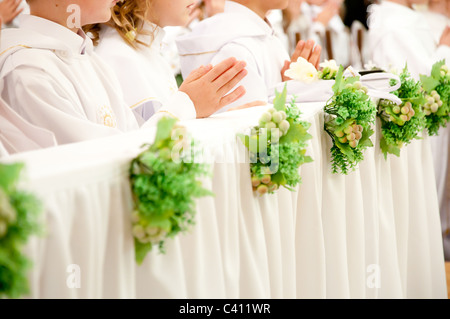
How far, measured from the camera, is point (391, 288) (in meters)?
2.50

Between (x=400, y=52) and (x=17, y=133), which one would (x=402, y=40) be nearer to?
(x=400, y=52)

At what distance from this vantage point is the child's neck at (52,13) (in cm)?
192

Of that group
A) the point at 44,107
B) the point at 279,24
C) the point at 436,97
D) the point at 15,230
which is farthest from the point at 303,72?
the point at 279,24

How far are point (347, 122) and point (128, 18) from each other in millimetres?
1020

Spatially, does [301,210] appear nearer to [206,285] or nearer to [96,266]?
[206,285]

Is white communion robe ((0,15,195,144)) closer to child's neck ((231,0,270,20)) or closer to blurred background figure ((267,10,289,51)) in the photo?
child's neck ((231,0,270,20))

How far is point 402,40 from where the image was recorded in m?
4.66

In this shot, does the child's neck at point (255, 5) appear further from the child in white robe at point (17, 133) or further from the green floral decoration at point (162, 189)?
the green floral decoration at point (162, 189)

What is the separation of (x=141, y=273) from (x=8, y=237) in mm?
385

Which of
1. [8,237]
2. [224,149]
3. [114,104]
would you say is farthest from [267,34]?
[8,237]

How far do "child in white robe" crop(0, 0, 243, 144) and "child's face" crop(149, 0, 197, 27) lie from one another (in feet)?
1.57

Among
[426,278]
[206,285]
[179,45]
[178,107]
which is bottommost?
[206,285]

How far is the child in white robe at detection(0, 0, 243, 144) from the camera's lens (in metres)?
1.73

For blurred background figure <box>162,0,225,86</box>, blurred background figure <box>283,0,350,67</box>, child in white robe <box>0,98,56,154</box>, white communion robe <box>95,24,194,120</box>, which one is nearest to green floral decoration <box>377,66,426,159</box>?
white communion robe <box>95,24,194,120</box>
